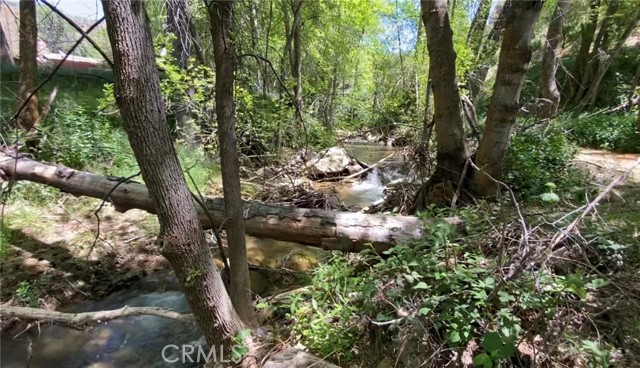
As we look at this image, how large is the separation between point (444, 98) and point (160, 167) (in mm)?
3299

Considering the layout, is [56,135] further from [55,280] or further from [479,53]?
[479,53]

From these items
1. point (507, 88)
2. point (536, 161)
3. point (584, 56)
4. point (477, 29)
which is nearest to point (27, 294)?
point (507, 88)

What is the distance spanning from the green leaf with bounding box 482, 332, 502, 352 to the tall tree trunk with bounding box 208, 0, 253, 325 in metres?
1.63

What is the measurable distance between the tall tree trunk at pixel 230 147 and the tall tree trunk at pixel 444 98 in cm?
256

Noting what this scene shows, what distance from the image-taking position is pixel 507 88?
11.9 ft

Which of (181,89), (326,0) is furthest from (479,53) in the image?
(181,89)

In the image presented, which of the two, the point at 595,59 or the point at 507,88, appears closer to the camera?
the point at 507,88

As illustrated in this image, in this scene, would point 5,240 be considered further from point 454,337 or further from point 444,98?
point 444,98

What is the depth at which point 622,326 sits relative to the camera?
1911mm

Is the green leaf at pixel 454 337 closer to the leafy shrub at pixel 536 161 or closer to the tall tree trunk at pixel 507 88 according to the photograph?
the tall tree trunk at pixel 507 88

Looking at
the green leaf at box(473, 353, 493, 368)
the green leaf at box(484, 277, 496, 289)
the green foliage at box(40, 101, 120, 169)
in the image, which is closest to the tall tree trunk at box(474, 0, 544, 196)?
the green leaf at box(484, 277, 496, 289)

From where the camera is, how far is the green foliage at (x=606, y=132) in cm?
723

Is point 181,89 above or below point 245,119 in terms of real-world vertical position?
above

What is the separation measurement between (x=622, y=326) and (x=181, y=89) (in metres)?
6.90
